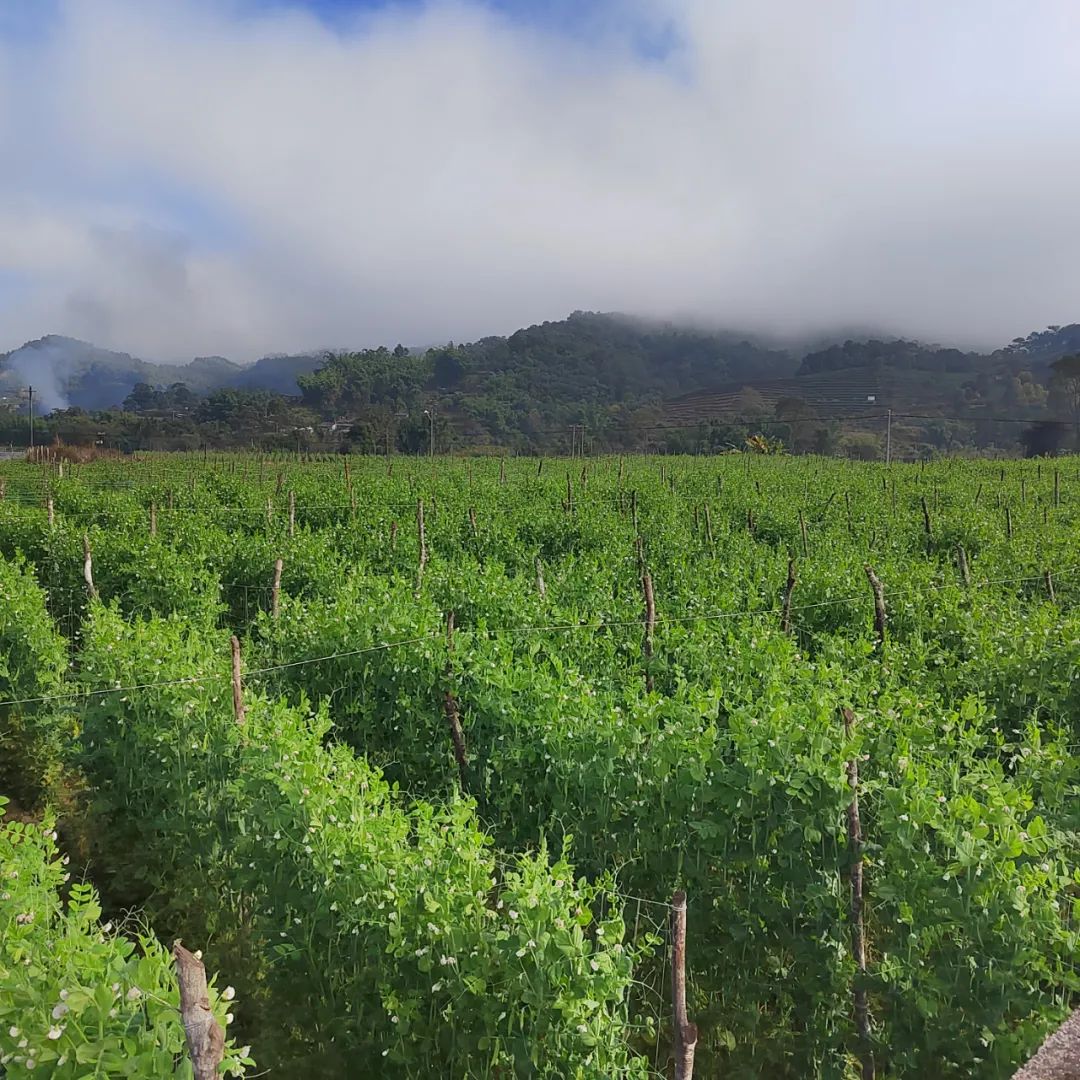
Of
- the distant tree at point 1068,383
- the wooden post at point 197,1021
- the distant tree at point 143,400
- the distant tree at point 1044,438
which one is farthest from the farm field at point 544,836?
the distant tree at point 143,400

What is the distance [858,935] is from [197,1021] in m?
3.31

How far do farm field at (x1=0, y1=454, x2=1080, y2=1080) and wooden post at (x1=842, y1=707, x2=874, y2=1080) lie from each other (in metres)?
0.02

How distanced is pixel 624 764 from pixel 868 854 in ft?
4.76

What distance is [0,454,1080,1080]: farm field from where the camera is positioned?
3406mm

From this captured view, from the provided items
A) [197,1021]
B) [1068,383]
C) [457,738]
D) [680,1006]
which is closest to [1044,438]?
[1068,383]

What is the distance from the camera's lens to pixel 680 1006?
2.87 meters

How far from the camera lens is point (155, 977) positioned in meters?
2.94

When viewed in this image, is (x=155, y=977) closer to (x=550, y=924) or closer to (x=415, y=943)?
(x=415, y=943)

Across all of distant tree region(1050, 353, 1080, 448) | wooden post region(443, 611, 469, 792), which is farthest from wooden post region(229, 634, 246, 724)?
distant tree region(1050, 353, 1080, 448)

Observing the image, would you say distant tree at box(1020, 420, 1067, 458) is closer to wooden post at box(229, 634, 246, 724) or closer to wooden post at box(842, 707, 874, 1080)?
wooden post at box(842, 707, 874, 1080)

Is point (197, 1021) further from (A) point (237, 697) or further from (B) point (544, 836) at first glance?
(A) point (237, 697)

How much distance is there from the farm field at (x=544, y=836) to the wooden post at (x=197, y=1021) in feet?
0.72

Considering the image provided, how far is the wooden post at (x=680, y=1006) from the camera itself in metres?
2.63

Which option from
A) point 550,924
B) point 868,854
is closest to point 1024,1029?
point 868,854
